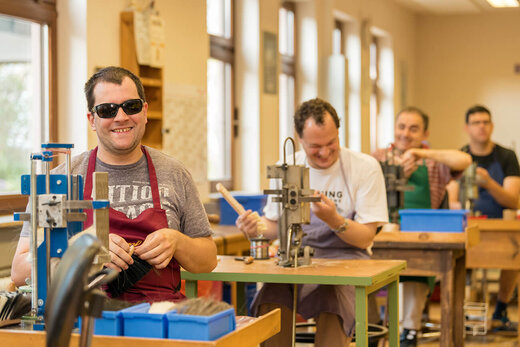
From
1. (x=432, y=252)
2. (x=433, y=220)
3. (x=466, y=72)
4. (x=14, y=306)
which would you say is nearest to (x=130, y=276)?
(x=14, y=306)

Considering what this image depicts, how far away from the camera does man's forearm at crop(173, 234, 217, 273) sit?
Result: 2.44 m

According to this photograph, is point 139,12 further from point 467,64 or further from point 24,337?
point 467,64

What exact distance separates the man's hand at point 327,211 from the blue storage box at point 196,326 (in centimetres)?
149

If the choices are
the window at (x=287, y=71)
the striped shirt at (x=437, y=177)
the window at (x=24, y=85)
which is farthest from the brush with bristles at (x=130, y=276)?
the window at (x=287, y=71)

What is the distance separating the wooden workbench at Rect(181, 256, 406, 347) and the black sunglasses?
0.83 metres

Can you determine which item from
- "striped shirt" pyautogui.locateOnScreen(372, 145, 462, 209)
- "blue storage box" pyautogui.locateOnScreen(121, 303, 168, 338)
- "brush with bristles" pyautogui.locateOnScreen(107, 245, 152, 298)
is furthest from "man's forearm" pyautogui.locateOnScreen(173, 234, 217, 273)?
"striped shirt" pyautogui.locateOnScreen(372, 145, 462, 209)

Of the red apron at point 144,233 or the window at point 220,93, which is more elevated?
the window at point 220,93

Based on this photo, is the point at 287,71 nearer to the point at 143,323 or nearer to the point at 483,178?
the point at 483,178

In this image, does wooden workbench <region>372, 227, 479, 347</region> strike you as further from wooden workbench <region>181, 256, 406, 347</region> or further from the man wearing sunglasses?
the man wearing sunglasses

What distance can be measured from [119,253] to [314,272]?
93 cm

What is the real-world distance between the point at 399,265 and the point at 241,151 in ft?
13.9

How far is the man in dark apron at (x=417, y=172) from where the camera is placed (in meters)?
4.69

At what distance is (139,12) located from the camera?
5.07 metres

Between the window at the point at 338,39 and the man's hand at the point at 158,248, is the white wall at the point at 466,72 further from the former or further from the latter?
the man's hand at the point at 158,248
